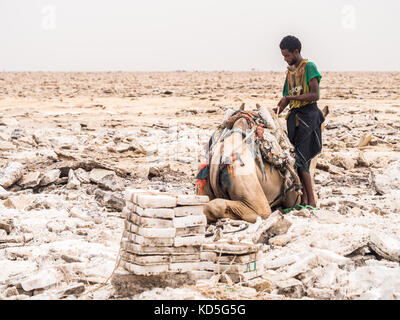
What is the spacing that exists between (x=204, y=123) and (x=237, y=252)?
34.8 ft

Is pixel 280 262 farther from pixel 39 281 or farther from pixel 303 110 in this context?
pixel 303 110

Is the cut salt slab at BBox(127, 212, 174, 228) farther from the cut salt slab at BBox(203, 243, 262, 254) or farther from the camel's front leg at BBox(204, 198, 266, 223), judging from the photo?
the camel's front leg at BBox(204, 198, 266, 223)

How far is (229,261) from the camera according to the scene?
4270mm

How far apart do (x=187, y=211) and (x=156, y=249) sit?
357mm

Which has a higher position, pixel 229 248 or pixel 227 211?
pixel 229 248

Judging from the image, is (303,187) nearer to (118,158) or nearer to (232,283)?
(232,283)

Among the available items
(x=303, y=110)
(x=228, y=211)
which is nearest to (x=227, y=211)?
(x=228, y=211)

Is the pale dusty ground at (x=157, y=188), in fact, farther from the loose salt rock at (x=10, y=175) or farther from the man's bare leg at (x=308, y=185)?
the man's bare leg at (x=308, y=185)

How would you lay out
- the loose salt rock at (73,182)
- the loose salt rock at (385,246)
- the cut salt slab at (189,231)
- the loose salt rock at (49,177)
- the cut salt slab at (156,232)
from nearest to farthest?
the cut salt slab at (156,232)
the cut salt slab at (189,231)
the loose salt rock at (385,246)
the loose salt rock at (73,182)
the loose salt rock at (49,177)
